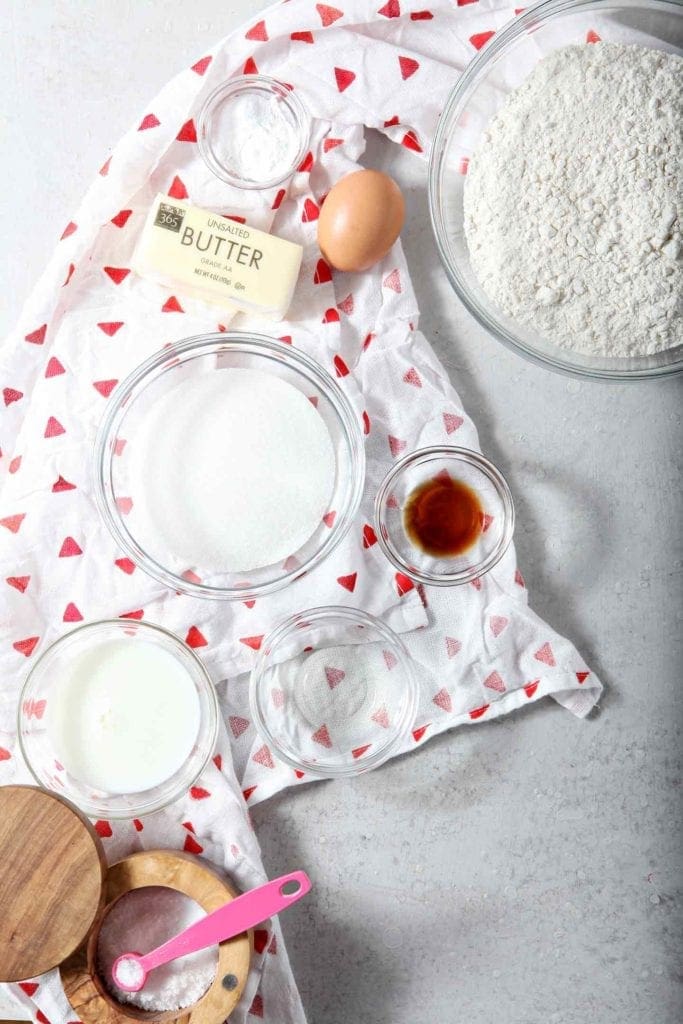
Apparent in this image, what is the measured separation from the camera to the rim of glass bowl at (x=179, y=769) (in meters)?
0.97

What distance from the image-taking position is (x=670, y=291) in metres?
0.95

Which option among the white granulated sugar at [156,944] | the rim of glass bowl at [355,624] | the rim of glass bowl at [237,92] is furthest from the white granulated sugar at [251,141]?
the white granulated sugar at [156,944]

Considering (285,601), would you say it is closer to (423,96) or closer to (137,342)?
(137,342)

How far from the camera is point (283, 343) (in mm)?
1019

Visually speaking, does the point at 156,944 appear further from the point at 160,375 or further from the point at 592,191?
the point at 592,191

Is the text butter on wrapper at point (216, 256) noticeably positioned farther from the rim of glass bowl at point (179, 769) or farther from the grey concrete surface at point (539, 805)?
the rim of glass bowl at point (179, 769)

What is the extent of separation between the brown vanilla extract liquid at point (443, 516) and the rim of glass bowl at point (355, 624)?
112mm

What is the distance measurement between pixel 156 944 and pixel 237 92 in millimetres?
970

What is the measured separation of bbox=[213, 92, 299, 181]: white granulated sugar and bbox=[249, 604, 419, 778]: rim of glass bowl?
51 cm

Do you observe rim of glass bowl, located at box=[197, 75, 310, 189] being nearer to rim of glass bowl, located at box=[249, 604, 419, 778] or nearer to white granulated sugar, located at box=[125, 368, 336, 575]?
white granulated sugar, located at box=[125, 368, 336, 575]

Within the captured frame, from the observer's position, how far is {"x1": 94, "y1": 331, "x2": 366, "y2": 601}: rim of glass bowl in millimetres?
995

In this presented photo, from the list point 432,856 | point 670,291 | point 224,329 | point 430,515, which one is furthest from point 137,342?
point 432,856

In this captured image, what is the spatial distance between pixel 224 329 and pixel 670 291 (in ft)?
1.62

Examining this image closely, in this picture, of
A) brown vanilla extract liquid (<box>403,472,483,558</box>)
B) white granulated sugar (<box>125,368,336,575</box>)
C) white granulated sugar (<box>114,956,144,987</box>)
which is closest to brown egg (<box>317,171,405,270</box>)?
white granulated sugar (<box>125,368,336,575</box>)
